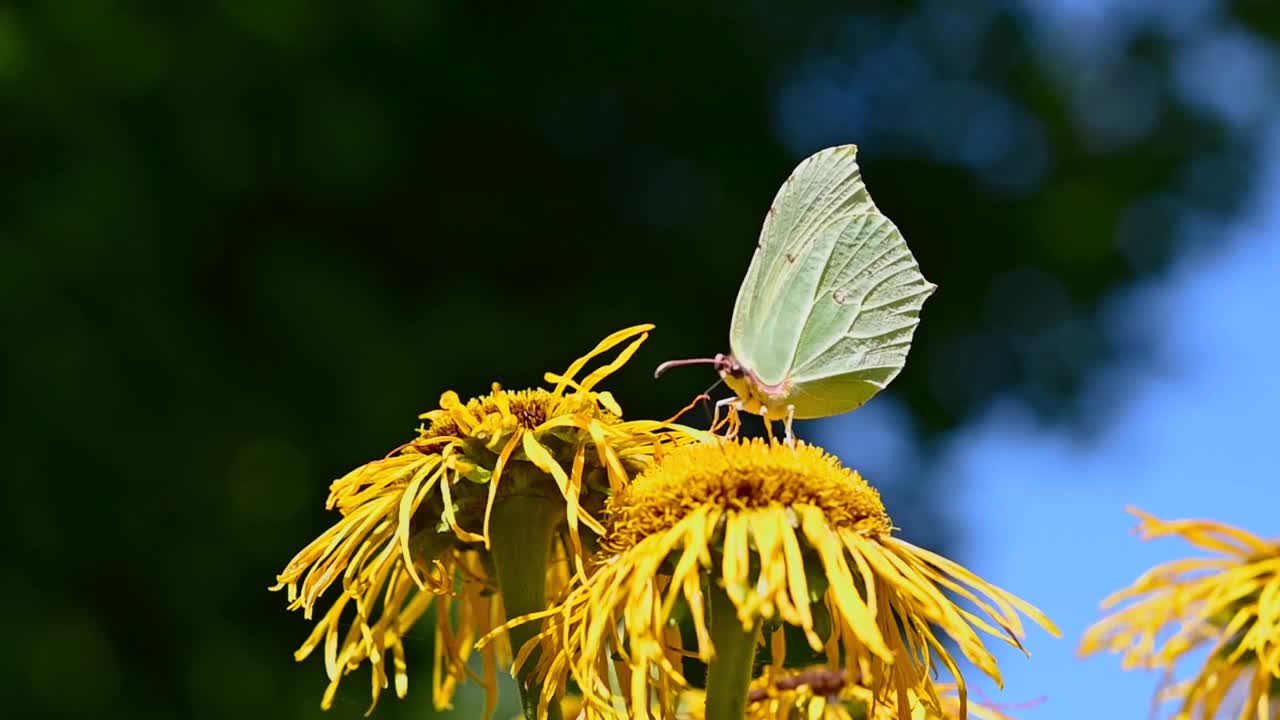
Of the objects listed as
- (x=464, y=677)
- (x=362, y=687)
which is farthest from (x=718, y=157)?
(x=464, y=677)

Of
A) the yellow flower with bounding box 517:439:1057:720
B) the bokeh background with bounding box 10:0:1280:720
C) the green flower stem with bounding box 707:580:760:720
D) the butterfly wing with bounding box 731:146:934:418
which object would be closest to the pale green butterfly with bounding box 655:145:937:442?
the butterfly wing with bounding box 731:146:934:418

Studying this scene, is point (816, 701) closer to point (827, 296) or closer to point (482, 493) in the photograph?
point (482, 493)

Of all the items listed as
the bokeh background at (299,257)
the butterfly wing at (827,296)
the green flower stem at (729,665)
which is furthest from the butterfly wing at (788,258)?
the bokeh background at (299,257)

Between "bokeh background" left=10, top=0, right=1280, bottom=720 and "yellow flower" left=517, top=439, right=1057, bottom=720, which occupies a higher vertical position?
"bokeh background" left=10, top=0, right=1280, bottom=720

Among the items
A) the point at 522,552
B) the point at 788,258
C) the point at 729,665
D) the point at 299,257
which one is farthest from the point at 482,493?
the point at 299,257

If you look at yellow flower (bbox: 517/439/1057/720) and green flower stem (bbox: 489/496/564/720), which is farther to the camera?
green flower stem (bbox: 489/496/564/720)

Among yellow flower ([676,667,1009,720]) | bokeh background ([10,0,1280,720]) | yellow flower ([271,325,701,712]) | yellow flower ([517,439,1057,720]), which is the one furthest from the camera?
bokeh background ([10,0,1280,720])

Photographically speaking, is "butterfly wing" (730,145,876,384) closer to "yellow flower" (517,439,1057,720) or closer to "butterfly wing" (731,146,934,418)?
"butterfly wing" (731,146,934,418)
